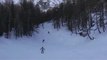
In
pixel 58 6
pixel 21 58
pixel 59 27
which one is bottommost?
pixel 21 58

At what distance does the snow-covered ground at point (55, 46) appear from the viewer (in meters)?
45.3

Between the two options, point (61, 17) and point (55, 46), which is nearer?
point (55, 46)

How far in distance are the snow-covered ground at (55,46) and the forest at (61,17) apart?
1.81 metres

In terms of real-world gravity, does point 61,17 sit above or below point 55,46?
above

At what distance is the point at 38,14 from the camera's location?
238 feet

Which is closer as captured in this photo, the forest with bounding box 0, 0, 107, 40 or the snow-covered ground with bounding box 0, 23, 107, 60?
the snow-covered ground with bounding box 0, 23, 107, 60

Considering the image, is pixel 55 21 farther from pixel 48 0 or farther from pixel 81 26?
pixel 48 0

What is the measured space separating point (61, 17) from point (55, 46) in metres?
14.8

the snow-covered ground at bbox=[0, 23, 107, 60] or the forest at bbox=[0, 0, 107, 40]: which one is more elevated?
the forest at bbox=[0, 0, 107, 40]

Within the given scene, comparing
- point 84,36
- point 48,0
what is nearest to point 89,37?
point 84,36

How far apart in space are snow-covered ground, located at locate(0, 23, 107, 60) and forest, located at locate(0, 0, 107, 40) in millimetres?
1811

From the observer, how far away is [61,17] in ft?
230

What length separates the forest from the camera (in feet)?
203

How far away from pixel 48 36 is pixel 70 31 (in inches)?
189
